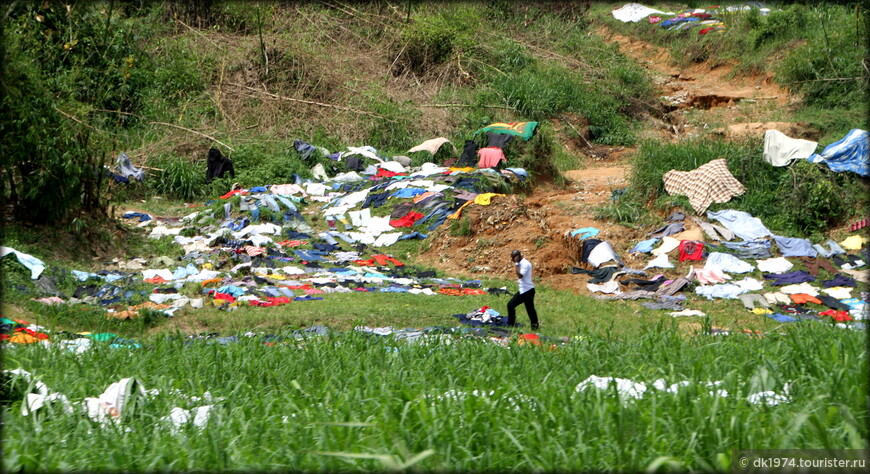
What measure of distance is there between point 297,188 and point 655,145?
7.66 m

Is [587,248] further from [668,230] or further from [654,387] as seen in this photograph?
[654,387]

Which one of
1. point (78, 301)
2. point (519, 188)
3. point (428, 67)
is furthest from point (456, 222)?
point (428, 67)

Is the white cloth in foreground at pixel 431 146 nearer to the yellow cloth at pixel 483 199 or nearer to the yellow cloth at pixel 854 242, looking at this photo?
the yellow cloth at pixel 483 199

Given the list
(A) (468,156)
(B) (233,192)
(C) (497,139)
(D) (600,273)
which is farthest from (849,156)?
(B) (233,192)

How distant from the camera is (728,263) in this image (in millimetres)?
10797

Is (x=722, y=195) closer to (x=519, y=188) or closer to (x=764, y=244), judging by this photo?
(x=764, y=244)

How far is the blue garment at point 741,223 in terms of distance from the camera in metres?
11.8

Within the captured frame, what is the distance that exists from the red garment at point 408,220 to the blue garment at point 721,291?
206 inches

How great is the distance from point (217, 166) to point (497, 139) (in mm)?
6571

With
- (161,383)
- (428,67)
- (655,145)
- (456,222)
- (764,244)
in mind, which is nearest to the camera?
(161,383)

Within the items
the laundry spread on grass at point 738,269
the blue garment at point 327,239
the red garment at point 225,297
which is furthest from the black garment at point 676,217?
the red garment at point 225,297

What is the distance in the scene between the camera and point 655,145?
47.4ft

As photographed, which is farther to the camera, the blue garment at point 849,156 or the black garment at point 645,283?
the blue garment at point 849,156

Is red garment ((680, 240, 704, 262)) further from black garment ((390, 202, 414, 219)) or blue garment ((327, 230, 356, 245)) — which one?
blue garment ((327, 230, 356, 245))
